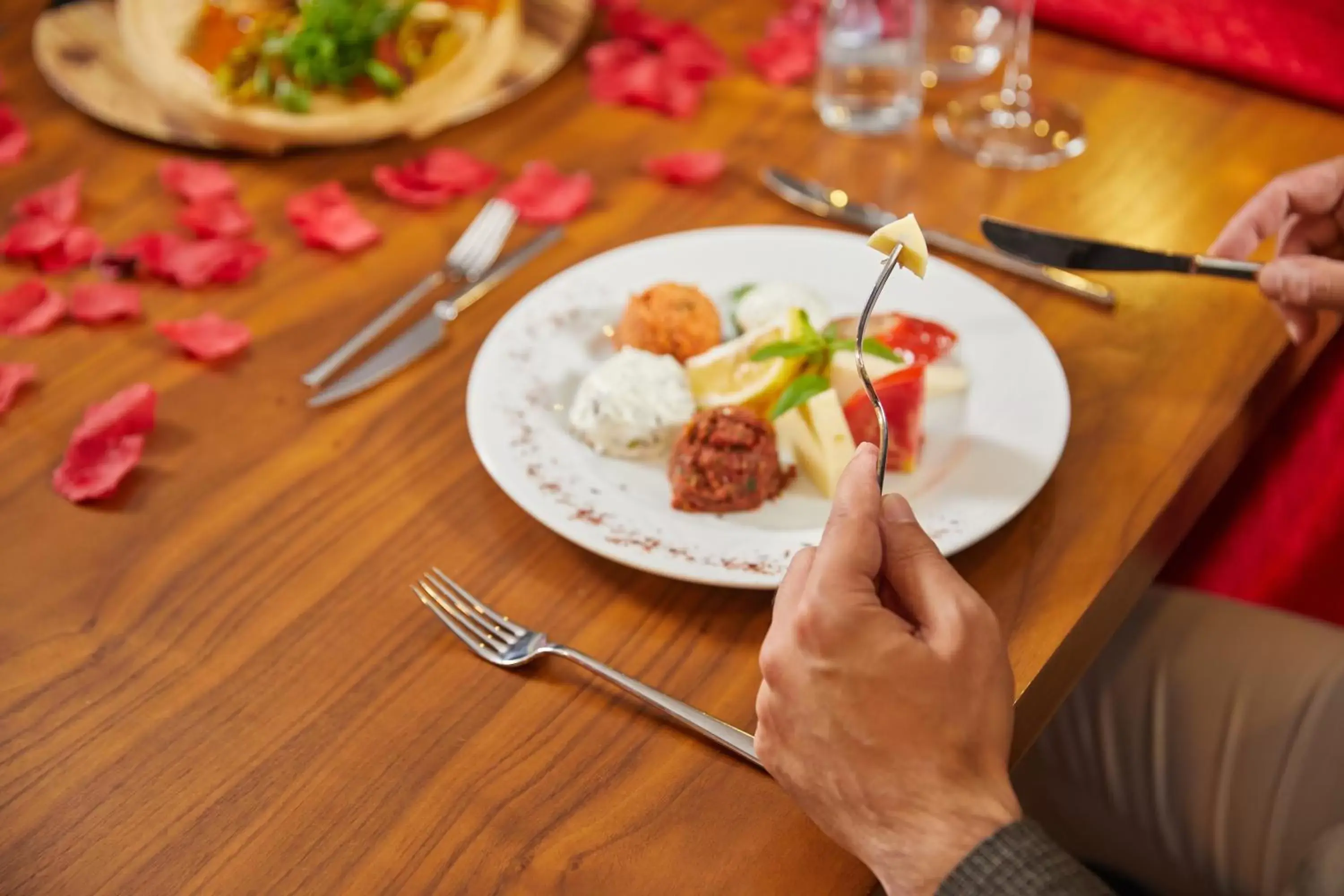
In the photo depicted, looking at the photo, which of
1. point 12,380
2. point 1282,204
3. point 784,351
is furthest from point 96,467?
point 1282,204

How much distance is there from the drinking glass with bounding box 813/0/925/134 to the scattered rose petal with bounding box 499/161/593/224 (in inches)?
13.2

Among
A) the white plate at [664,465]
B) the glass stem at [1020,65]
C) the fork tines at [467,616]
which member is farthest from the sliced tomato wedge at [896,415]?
the glass stem at [1020,65]

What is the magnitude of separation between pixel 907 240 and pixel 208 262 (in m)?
0.82

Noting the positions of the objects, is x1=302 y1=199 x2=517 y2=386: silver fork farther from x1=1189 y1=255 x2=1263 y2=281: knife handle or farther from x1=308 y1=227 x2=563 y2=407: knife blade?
x1=1189 y1=255 x2=1263 y2=281: knife handle

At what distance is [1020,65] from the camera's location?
5.10 ft

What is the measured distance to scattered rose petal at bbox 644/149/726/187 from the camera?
1.44 metres

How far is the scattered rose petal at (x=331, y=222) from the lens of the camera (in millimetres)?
1358

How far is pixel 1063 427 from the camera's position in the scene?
104cm

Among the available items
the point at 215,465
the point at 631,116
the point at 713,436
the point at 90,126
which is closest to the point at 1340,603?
the point at 713,436

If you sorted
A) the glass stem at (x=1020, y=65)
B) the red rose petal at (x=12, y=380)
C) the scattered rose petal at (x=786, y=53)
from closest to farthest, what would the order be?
1. the red rose petal at (x=12, y=380)
2. the glass stem at (x=1020, y=65)
3. the scattered rose petal at (x=786, y=53)

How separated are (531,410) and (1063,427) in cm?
45

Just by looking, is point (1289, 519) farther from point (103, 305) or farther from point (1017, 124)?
point (103, 305)

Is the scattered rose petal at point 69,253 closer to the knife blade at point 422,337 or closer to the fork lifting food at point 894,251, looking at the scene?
the knife blade at point 422,337

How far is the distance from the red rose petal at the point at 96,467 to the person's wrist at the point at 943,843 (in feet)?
2.38
